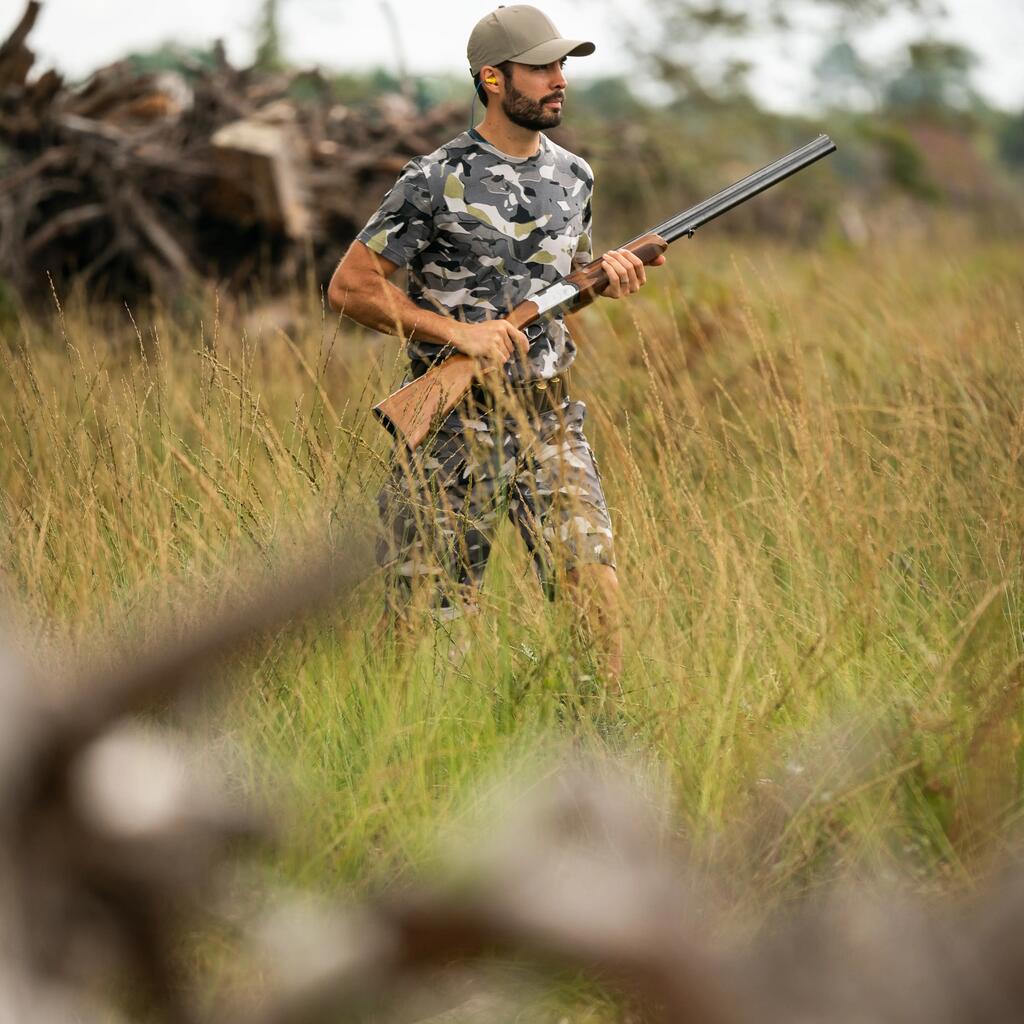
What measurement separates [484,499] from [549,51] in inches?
46.2

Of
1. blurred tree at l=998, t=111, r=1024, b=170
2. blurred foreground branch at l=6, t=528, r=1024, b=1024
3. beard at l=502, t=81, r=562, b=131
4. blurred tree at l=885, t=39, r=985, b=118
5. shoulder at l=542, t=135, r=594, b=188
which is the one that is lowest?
blurred tree at l=998, t=111, r=1024, b=170

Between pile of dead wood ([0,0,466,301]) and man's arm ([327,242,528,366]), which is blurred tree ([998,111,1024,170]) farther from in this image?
man's arm ([327,242,528,366])

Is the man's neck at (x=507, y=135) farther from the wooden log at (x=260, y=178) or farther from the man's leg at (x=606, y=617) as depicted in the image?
the wooden log at (x=260, y=178)

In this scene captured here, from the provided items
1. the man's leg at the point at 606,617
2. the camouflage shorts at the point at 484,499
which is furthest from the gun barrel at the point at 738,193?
the man's leg at the point at 606,617

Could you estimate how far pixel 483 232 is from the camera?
11.4 feet

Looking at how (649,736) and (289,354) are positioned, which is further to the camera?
(289,354)

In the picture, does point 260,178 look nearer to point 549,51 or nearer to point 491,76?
point 491,76

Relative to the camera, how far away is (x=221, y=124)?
8.24 meters

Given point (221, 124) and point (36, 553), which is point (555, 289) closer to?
point (36, 553)

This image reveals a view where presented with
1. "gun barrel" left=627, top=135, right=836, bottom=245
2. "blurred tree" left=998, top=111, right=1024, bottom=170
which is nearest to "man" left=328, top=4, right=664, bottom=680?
"gun barrel" left=627, top=135, right=836, bottom=245

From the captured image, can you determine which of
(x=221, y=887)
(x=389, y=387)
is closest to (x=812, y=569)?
(x=389, y=387)

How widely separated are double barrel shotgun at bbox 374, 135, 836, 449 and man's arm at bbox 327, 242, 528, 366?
1.9 inches

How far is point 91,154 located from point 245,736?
256 inches

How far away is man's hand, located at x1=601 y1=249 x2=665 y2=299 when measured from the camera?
345 centimetres
